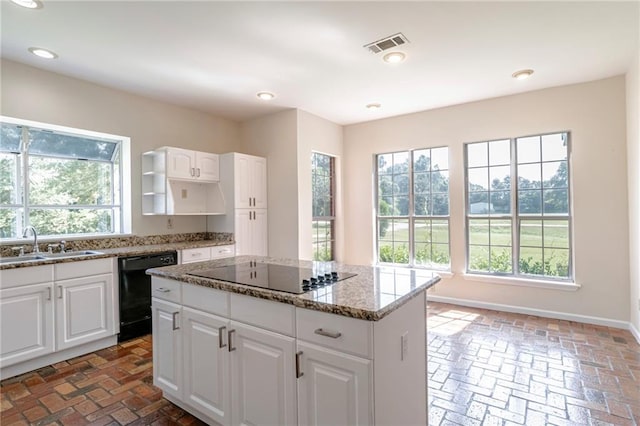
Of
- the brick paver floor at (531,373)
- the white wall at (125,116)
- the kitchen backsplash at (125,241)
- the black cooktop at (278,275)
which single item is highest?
the white wall at (125,116)

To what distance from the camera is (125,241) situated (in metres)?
3.72

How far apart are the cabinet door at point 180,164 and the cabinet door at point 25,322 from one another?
5.42ft

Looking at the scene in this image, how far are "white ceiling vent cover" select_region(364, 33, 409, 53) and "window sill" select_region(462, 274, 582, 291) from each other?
10.1 ft

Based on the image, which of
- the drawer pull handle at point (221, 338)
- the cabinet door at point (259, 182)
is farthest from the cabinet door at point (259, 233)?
the drawer pull handle at point (221, 338)

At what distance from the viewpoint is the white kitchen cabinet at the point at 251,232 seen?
4293mm

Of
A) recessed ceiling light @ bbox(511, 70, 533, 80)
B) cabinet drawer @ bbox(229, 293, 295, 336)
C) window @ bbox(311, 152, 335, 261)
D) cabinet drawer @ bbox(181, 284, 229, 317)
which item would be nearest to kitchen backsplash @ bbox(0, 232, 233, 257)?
window @ bbox(311, 152, 335, 261)

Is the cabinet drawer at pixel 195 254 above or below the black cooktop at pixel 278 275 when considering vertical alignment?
below

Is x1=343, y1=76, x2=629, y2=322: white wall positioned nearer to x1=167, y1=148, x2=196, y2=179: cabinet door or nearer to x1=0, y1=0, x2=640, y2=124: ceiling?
x1=0, y1=0, x2=640, y2=124: ceiling

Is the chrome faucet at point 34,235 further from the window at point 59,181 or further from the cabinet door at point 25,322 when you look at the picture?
the cabinet door at point 25,322

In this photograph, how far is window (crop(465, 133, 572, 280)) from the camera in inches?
152

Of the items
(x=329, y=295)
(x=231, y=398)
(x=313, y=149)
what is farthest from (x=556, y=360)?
(x=313, y=149)

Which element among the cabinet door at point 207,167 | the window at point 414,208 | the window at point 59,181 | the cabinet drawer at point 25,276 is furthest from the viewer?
the window at point 414,208

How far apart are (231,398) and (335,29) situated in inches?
103

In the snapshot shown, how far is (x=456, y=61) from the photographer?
306cm
